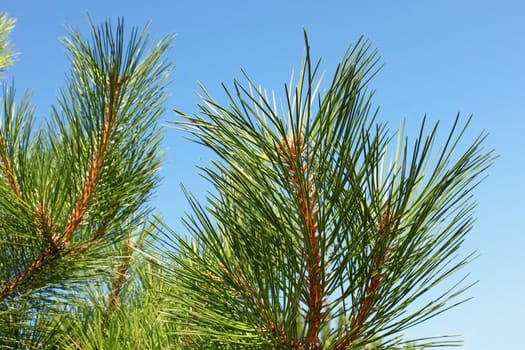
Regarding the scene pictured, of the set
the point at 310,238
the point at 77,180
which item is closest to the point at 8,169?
the point at 77,180

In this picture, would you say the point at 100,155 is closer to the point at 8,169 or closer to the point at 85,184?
the point at 85,184

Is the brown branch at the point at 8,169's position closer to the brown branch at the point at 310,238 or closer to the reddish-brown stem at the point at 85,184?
the reddish-brown stem at the point at 85,184

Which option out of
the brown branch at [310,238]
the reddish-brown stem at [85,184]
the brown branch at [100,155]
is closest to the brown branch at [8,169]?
the reddish-brown stem at [85,184]

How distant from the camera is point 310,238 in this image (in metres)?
0.74

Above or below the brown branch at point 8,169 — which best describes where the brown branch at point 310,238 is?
below

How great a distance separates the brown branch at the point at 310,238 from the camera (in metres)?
0.73

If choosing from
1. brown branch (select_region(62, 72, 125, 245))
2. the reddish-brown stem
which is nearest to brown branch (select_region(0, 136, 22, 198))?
the reddish-brown stem

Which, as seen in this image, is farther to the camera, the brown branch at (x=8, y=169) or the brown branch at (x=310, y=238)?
the brown branch at (x=8, y=169)

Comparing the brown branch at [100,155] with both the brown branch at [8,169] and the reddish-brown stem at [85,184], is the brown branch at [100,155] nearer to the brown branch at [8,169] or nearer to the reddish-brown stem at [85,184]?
the reddish-brown stem at [85,184]

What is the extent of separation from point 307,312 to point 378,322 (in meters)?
0.10

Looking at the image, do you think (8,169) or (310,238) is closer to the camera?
(310,238)

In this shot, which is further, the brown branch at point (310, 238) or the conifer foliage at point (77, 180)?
the conifer foliage at point (77, 180)

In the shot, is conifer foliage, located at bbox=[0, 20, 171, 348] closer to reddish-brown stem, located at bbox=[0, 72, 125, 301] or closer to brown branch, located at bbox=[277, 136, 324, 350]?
reddish-brown stem, located at bbox=[0, 72, 125, 301]

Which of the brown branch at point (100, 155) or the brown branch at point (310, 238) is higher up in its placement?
the brown branch at point (100, 155)
